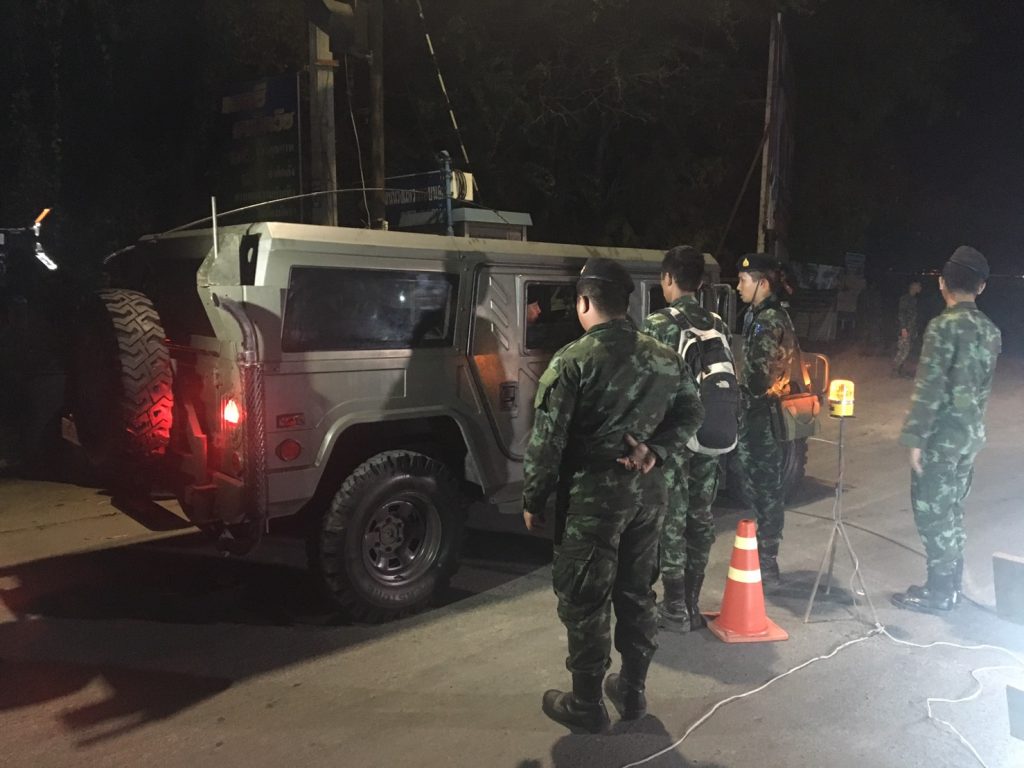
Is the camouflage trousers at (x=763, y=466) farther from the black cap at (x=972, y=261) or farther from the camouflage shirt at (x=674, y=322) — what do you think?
the black cap at (x=972, y=261)

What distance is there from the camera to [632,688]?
340 centimetres

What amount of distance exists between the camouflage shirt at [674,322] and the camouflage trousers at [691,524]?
631 millimetres

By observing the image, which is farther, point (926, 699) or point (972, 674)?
point (972, 674)

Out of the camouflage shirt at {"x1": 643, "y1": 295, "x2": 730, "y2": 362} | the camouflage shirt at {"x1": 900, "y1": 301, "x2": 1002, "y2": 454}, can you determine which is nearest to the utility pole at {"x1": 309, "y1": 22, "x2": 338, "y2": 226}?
the camouflage shirt at {"x1": 643, "y1": 295, "x2": 730, "y2": 362}

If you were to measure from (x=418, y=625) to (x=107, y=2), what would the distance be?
31.5ft

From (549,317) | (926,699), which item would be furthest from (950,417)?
(549,317)

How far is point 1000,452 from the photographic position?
30.2 ft

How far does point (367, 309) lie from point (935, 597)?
3.67 m

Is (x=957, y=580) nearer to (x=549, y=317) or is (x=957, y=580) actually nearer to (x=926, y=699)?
(x=926, y=699)

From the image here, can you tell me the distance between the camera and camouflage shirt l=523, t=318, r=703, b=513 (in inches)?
123

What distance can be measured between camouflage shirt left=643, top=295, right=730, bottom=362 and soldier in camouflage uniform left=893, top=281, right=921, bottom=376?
1226cm

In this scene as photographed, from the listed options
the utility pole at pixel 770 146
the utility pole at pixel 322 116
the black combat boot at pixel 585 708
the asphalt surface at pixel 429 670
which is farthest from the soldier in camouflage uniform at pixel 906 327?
the black combat boot at pixel 585 708

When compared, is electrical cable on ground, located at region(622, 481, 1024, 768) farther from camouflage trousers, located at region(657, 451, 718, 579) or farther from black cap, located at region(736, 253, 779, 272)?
black cap, located at region(736, 253, 779, 272)

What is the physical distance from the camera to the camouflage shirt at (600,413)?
123 inches
